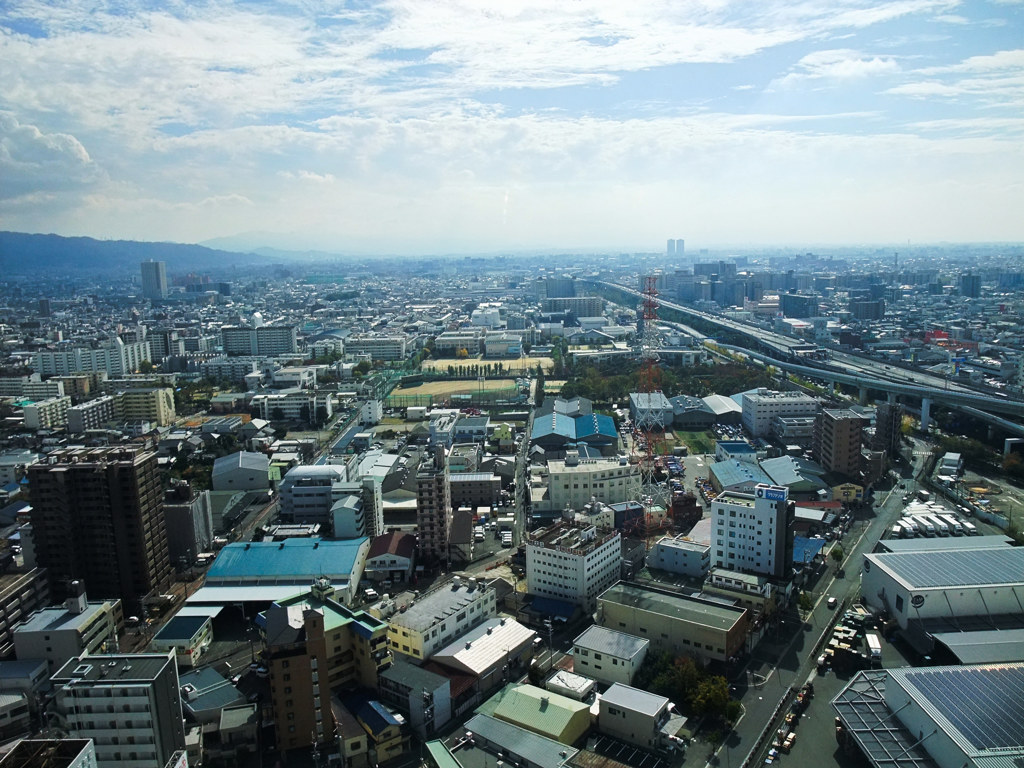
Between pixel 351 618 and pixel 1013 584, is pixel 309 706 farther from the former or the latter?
pixel 1013 584

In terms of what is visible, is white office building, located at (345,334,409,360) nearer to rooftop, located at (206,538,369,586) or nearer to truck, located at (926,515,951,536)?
rooftop, located at (206,538,369,586)

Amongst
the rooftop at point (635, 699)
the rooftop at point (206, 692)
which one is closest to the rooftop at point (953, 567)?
the rooftop at point (635, 699)

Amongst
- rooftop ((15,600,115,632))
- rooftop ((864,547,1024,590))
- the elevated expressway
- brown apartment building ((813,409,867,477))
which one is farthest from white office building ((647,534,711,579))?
the elevated expressway

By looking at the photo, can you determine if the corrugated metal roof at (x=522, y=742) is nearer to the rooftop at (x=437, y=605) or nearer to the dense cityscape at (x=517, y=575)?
the dense cityscape at (x=517, y=575)

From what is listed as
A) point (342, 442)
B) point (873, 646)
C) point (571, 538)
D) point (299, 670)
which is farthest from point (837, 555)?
point (342, 442)

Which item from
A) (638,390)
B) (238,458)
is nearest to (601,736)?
(238,458)

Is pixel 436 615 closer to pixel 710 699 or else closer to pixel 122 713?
pixel 710 699

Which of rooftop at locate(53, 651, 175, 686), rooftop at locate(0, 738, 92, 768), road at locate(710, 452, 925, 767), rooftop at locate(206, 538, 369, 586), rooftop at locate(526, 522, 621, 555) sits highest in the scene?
rooftop at locate(0, 738, 92, 768)
